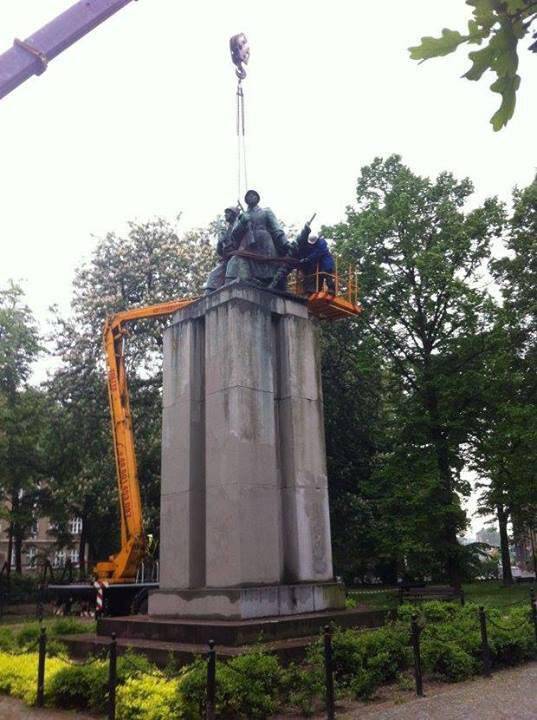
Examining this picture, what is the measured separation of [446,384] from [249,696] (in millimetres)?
19170

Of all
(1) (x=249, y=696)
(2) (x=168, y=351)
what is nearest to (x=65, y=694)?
(1) (x=249, y=696)

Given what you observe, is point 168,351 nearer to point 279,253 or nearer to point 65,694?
point 279,253

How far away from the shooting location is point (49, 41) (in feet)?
34.1

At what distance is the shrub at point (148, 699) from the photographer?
816 centimetres

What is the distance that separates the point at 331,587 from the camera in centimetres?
1370

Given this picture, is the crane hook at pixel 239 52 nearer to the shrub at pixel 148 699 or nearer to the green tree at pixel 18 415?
the shrub at pixel 148 699

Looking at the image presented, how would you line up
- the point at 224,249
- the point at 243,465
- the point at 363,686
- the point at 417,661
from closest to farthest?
the point at 363,686 → the point at 417,661 → the point at 243,465 → the point at 224,249

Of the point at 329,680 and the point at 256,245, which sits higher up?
the point at 256,245

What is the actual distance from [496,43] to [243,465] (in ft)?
35.2

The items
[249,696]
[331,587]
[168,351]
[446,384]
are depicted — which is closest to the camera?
[249,696]

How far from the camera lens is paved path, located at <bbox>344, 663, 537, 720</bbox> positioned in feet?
27.9

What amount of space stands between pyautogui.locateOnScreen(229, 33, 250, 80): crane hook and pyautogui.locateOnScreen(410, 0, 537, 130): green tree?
16192 mm

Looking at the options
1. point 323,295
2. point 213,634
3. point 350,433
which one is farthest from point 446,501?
point 213,634

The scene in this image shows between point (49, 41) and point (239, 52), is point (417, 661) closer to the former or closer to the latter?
point (49, 41)
